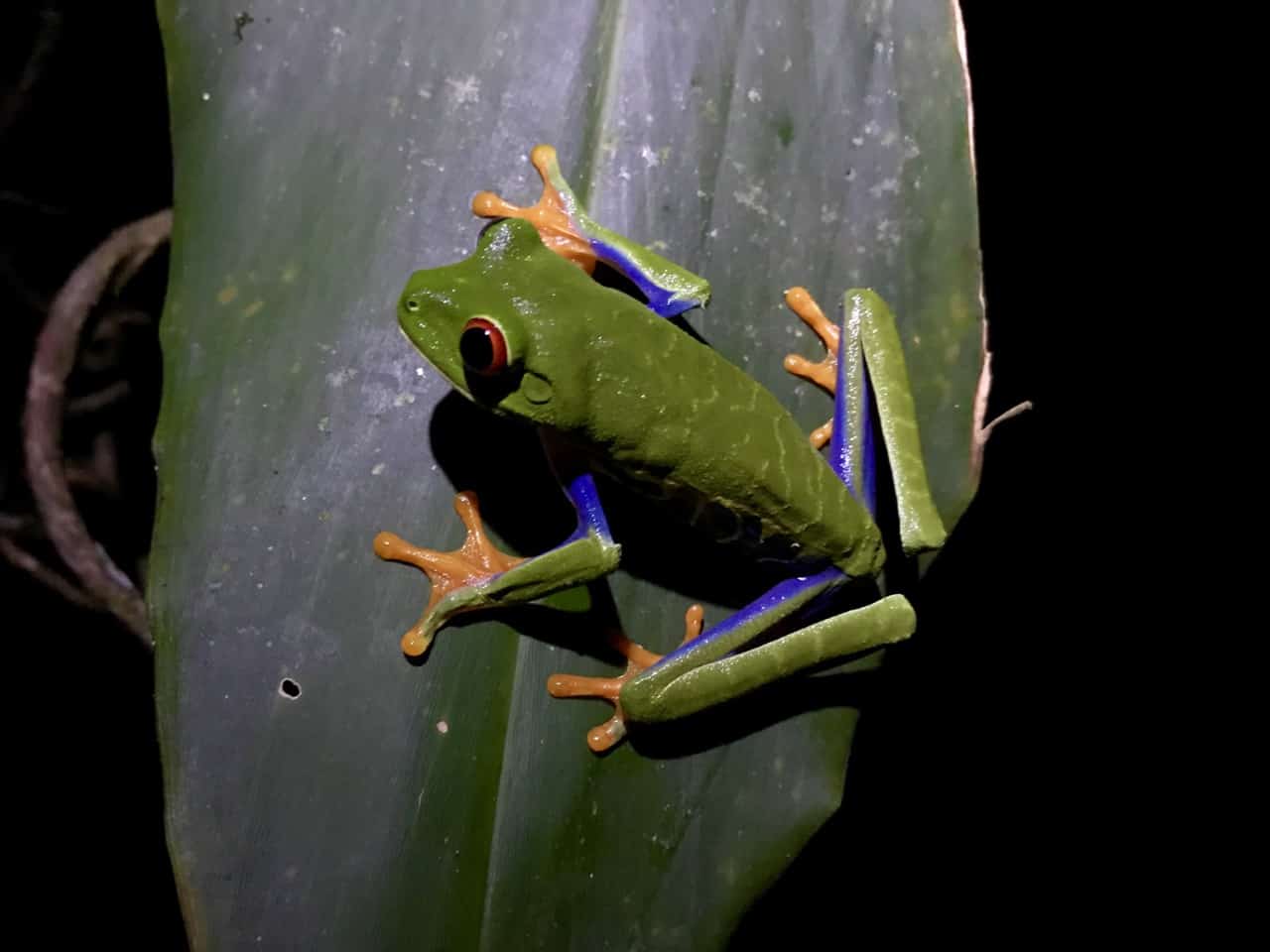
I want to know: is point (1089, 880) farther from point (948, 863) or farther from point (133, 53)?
point (133, 53)

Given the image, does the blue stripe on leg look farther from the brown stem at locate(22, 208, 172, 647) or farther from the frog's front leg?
the brown stem at locate(22, 208, 172, 647)

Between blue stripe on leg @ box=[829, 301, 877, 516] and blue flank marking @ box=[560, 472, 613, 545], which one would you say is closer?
blue flank marking @ box=[560, 472, 613, 545]

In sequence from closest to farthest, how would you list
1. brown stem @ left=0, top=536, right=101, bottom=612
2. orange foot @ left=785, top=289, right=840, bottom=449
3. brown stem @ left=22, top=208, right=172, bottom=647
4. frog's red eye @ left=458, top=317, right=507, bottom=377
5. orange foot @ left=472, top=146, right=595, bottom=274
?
→ frog's red eye @ left=458, top=317, right=507, bottom=377 → orange foot @ left=472, top=146, right=595, bottom=274 → orange foot @ left=785, top=289, right=840, bottom=449 → brown stem @ left=22, top=208, right=172, bottom=647 → brown stem @ left=0, top=536, right=101, bottom=612

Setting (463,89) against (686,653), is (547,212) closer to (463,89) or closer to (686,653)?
(463,89)

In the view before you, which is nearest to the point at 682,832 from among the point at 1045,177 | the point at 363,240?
the point at 363,240

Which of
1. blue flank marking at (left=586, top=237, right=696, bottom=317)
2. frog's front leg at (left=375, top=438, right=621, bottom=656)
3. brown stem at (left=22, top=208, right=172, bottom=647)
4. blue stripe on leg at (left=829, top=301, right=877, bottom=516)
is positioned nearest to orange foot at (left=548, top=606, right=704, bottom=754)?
frog's front leg at (left=375, top=438, right=621, bottom=656)

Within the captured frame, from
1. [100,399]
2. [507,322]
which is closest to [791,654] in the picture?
[507,322]
